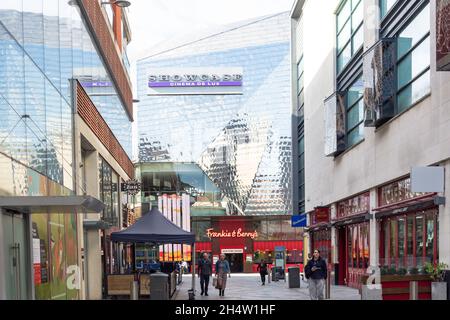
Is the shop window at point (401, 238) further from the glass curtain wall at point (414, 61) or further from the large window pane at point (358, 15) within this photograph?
the large window pane at point (358, 15)

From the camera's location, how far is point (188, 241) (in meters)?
17.0

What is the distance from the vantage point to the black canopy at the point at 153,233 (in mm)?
16016

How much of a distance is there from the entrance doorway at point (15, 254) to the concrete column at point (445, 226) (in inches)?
355

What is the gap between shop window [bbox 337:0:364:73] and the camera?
25656 mm

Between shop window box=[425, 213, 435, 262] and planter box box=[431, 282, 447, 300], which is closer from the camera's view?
planter box box=[431, 282, 447, 300]

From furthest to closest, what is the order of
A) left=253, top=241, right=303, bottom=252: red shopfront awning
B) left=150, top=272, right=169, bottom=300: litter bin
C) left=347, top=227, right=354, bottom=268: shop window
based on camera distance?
left=253, top=241, right=303, bottom=252: red shopfront awning < left=347, top=227, right=354, bottom=268: shop window < left=150, top=272, right=169, bottom=300: litter bin

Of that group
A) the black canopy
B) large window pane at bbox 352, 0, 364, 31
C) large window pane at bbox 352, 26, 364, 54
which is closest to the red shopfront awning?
large window pane at bbox 352, 26, 364, 54

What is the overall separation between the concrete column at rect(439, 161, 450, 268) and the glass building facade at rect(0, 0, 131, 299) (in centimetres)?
821

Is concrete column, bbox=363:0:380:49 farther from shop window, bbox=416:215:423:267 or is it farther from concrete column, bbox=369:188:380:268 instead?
shop window, bbox=416:215:423:267

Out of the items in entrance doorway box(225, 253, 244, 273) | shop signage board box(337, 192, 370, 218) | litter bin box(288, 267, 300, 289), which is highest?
shop signage board box(337, 192, 370, 218)

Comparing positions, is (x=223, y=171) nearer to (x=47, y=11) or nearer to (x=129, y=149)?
(x=129, y=149)

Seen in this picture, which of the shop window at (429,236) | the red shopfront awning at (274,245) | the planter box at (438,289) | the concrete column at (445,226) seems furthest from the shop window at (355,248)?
the red shopfront awning at (274,245)

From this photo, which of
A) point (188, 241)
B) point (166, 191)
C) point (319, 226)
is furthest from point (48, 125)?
point (166, 191)
